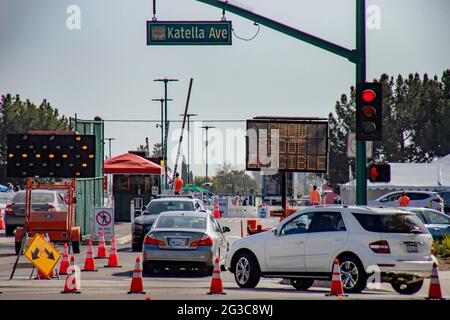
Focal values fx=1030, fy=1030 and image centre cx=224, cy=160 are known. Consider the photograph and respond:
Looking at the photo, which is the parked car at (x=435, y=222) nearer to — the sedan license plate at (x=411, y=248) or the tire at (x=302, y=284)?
the tire at (x=302, y=284)

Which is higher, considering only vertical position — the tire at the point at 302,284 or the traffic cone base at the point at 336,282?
the traffic cone base at the point at 336,282

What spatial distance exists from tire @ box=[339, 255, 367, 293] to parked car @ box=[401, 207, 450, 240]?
12.8m

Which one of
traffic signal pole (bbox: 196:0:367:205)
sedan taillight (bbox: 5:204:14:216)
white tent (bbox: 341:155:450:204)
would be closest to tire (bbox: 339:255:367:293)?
traffic signal pole (bbox: 196:0:367:205)

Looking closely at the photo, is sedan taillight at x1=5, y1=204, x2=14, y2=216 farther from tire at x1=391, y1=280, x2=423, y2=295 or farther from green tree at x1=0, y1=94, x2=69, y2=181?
green tree at x1=0, y1=94, x2=69, y2=181

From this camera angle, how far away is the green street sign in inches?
952

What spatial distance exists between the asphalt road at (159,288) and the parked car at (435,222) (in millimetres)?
6673

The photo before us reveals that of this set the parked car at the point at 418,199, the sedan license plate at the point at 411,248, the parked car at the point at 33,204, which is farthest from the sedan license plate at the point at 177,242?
the parked car at the point at 418,199

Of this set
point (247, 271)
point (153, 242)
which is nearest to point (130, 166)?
point (153, 242)

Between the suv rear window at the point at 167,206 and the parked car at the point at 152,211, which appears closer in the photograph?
the parked car at the point at 152,211

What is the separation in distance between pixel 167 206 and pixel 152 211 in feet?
1.54

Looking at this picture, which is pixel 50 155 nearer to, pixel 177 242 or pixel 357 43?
pixel 177 242

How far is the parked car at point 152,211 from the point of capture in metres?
29.7

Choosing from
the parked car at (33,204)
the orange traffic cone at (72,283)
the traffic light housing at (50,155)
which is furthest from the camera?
the parked car at (33,204)
